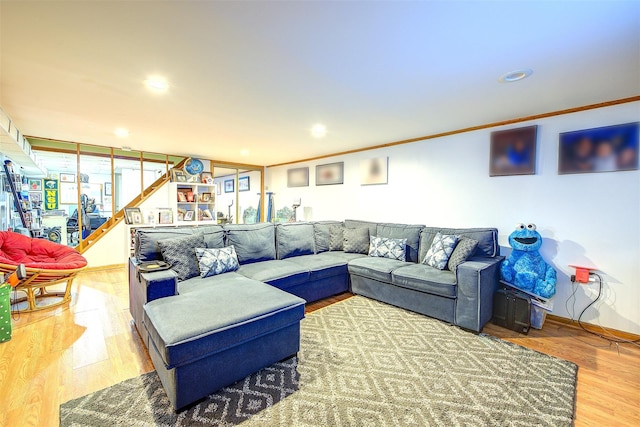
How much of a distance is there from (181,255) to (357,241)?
2.44m

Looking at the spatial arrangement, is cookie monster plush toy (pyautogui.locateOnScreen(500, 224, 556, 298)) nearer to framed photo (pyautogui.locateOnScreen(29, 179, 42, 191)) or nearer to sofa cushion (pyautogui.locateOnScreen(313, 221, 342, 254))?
sofa cushion (pyautogui.locateOnScreen(313, 221, 342, 254))

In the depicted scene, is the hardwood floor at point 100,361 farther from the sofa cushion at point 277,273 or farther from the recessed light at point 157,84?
the recessed light at point 157,84

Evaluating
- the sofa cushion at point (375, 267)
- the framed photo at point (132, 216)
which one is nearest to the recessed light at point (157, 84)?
the sofa cushion at point (375, 267)

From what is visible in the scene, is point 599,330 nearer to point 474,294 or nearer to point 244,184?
point 474,294

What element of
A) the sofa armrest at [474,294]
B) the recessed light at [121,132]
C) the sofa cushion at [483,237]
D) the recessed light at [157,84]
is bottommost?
the sofa armrest at [474,294]

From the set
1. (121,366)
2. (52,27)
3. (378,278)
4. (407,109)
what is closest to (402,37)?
(407,109)

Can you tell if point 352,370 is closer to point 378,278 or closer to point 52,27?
point 378,278

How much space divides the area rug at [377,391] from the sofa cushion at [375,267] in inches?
32.9

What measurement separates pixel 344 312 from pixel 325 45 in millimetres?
2583

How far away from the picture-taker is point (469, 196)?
141 inches

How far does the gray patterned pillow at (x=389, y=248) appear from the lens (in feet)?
12.0

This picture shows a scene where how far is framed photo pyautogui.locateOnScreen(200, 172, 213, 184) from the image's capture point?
6.00 meters

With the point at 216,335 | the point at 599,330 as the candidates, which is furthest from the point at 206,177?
the point at 599,330

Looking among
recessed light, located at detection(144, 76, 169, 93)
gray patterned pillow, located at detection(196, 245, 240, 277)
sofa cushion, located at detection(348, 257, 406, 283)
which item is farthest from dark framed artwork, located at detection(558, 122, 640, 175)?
recessed light, located at detection(144, 76, 169, 93)
